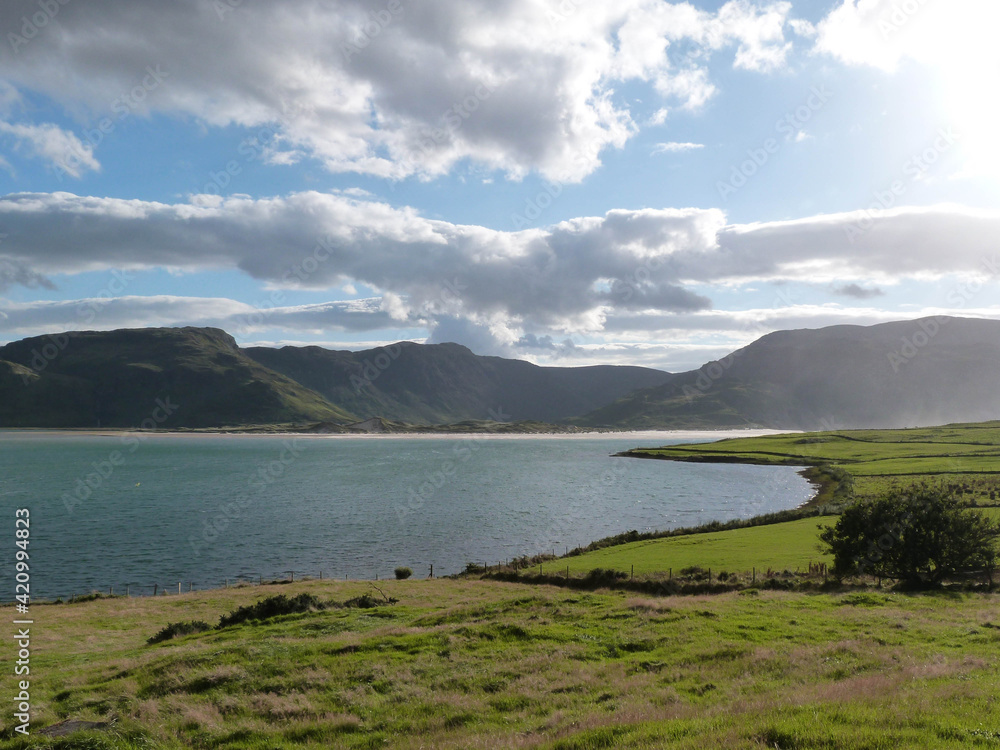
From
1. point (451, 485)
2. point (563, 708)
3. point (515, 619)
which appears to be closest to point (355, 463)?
point (451, 485)

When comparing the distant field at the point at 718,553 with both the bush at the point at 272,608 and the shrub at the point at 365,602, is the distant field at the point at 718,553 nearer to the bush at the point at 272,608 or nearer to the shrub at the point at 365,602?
the shrub at the point at 365,602

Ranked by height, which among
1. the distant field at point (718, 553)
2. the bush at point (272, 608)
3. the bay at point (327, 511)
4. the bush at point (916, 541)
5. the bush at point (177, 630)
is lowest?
the bay at point (327, 511)

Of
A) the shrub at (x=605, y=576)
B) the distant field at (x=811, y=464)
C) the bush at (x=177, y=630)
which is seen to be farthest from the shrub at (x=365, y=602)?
the distant field at (x=811, y=464)

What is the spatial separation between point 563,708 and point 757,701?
4.92 meters

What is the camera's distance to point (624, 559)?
5366 cm

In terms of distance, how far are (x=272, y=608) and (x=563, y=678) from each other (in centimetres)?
2327

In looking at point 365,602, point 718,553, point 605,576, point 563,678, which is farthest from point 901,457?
point 563,678

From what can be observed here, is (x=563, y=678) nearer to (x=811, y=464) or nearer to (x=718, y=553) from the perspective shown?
(x=718, y=553)

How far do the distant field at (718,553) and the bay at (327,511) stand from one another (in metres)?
11.6

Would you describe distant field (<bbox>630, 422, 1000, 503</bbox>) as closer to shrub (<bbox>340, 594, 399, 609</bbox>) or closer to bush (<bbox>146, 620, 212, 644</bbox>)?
shrub (<bbox>340, 594, 399, 609</bbox>)

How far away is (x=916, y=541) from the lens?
1564 inches

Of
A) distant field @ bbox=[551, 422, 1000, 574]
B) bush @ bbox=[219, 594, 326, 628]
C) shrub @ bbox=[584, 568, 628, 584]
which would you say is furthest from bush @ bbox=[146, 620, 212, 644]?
distant field @ bbox=[551, 422, 1000, 574]

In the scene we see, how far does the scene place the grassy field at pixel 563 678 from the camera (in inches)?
494

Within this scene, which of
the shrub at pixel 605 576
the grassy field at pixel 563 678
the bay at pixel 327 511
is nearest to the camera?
the grassy field at pixel 563 678
